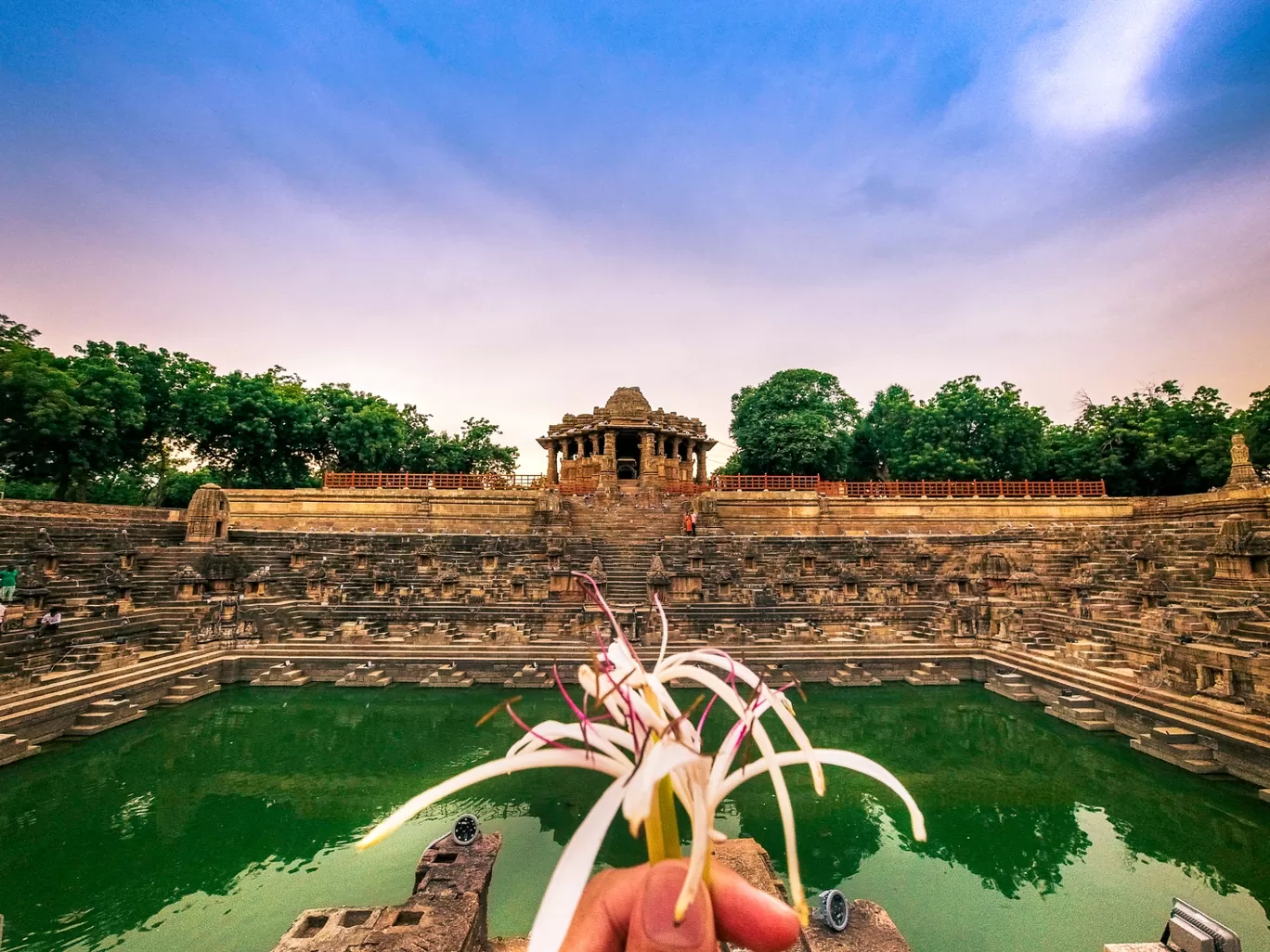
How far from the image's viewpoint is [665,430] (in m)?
31.5

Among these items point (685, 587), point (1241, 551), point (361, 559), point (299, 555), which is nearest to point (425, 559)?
point (361, 559)

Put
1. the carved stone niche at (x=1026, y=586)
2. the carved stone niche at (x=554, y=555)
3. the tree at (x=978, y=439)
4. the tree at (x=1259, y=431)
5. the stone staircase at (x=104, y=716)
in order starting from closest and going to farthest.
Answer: the stone staircase at (x=104, y=716), the carved stone niche at (x=1026, y=586), the carved stone niche at (x=554, y=555), the tree at (x=1259, y=431), the tree at (x=978, y=439)

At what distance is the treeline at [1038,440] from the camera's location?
25844mm

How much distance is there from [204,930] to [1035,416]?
1341 inches

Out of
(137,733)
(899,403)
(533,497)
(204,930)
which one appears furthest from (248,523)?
(899,403)

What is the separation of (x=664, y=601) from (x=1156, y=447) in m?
26.4

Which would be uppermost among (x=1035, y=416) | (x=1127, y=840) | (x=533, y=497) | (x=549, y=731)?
(x=1035, y=416)

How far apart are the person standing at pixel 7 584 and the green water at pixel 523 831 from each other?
4.44 m

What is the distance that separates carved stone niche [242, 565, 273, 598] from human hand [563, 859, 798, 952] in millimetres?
16496

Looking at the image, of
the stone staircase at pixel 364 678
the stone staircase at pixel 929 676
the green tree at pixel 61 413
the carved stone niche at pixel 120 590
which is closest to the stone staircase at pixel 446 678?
the stone staircase at pixel 364 678

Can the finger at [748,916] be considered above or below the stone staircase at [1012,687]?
above

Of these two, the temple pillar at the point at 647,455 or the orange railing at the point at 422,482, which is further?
the temple pillar at the point at 647,455

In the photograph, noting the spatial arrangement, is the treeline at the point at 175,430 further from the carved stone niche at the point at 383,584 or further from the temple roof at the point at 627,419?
the carved stone niche at the point at 383,584

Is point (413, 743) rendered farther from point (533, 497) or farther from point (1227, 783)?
point (533, 497)
